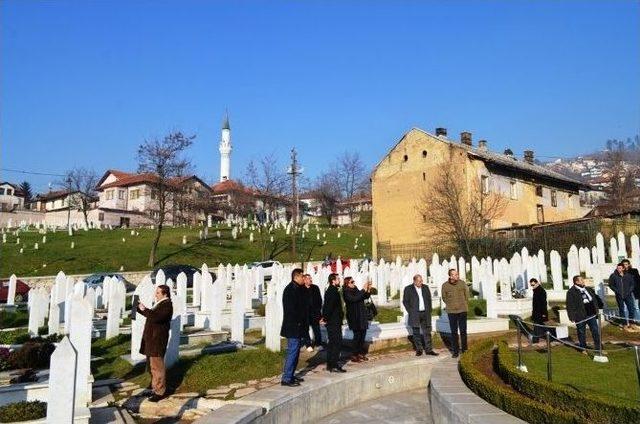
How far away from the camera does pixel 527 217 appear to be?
40.9 m

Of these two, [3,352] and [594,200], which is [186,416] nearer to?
[3,352]

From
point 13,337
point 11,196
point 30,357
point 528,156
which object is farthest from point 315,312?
point 11,196

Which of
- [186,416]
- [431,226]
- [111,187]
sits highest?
[111,187]

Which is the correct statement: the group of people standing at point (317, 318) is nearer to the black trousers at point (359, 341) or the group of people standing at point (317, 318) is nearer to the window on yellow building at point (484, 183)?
the black trousers at point (359, 341)

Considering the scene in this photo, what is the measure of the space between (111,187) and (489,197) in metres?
61.3

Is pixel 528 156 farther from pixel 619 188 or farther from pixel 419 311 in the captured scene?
pixel 419 311

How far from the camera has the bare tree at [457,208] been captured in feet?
115

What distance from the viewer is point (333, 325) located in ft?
29.9

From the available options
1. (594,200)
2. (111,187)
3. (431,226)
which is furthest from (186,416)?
(594,200)

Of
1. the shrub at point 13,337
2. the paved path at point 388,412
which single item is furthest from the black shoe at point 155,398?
the shrub at point 13,337

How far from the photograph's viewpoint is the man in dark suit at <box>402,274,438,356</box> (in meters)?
10.6

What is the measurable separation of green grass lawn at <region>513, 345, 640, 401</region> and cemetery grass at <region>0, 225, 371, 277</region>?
33.2m

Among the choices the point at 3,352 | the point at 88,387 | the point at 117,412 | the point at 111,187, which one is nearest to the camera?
the point at 117,412

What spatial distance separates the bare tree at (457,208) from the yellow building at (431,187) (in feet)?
0.44
